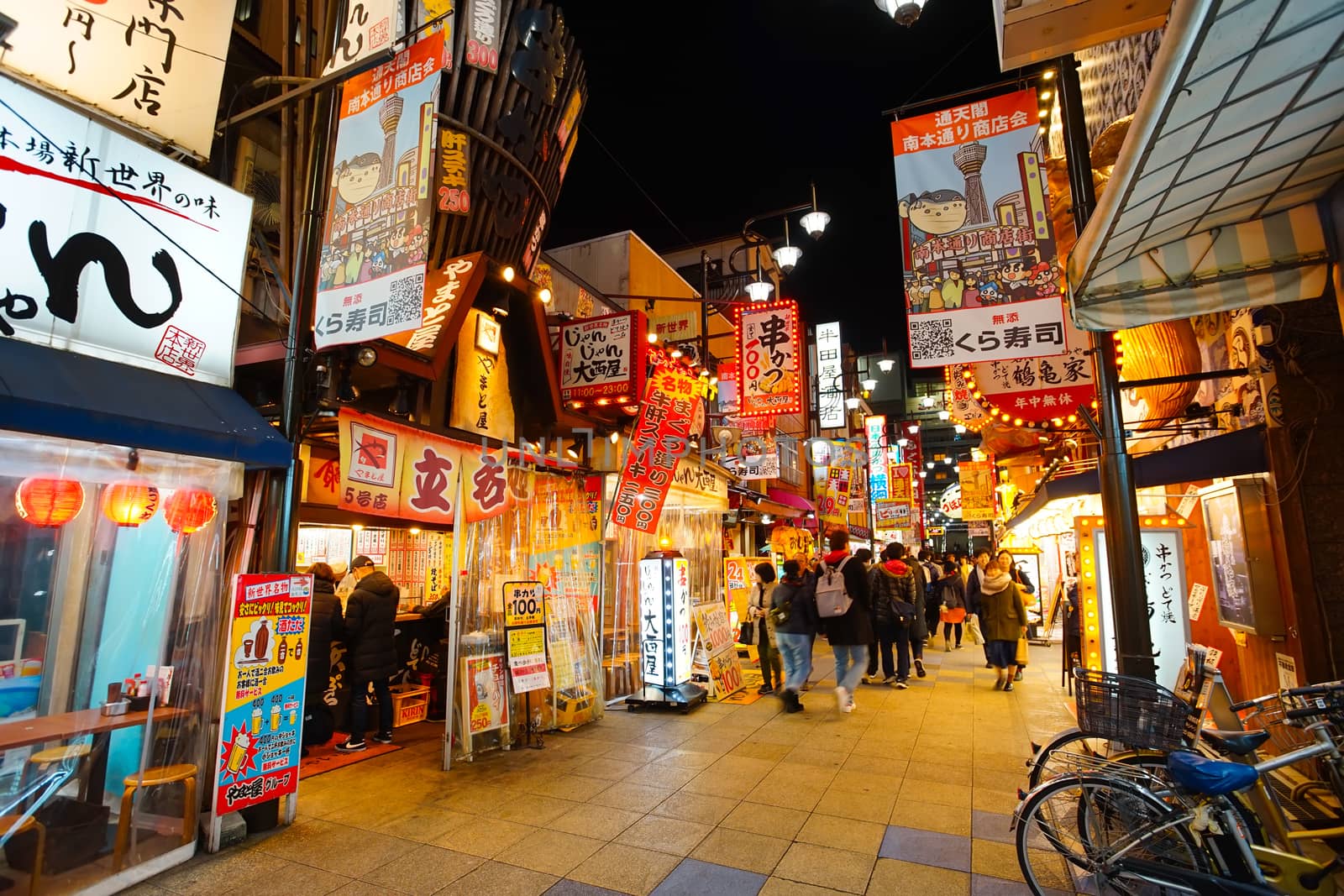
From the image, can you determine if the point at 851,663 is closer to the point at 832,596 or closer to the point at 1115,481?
the point at 832,596

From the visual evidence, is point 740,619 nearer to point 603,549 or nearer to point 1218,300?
point 603,549

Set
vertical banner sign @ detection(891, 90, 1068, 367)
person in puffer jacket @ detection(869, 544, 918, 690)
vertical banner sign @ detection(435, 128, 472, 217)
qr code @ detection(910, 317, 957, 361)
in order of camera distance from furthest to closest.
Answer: person in puffer jacket @ detection(869, 544, 918, 690)
vertical banner sign @ detection(435, 128, 472, 217)
qr code @ detection(910, 317, 957, 361)
vertical banner sign @ detection(891, 90, 1068, 367)

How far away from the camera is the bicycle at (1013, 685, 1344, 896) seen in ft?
11.3

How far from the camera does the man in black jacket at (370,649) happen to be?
8.09m

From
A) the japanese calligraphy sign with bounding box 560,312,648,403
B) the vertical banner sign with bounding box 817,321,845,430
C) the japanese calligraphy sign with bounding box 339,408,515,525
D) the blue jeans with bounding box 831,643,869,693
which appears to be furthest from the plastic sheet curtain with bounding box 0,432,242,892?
the vertical banner sign with bounding box 817,321,845,430

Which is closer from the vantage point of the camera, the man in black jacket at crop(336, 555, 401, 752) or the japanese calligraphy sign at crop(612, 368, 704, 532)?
the man in black jacket at crop(336, 555, 401, 752)

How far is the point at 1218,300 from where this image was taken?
4.99 meters

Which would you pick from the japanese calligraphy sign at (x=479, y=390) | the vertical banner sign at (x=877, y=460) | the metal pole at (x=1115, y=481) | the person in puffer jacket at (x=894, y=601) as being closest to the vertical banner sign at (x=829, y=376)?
the vertical banner sign at (x=877, y=460)

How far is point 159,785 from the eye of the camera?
5.11 metres

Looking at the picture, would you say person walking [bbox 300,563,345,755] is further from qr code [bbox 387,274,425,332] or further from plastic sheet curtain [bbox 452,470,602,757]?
qr code [bbox 387,274,425,332]

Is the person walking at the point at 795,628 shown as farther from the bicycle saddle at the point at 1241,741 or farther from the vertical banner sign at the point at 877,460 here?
the vertical banner sign at the point at 877,460

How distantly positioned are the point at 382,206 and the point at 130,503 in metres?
3.26

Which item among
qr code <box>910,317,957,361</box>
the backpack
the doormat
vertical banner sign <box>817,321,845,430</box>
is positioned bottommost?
the doormat

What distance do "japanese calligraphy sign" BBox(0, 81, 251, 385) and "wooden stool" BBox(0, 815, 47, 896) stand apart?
3263 millimetres
